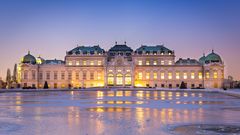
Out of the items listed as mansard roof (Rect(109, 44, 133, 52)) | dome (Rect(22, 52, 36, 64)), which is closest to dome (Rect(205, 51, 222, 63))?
mansard roof (Rect(109, 44, 133, 52))

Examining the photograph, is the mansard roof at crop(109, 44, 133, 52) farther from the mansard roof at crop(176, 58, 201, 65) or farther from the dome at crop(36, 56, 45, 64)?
the dome at crop(36, 56, 45, 64)

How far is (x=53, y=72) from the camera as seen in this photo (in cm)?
12625

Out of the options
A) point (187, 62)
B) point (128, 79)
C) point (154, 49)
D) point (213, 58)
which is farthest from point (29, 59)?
point (213, 58)

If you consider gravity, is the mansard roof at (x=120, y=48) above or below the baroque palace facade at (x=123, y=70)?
above

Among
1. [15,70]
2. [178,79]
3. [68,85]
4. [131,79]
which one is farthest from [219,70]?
[15,70]

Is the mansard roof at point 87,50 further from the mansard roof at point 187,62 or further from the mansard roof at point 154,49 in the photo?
the mansard roof at point 187,62

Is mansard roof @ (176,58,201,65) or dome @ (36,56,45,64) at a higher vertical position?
dome @ (36,56,45,64)

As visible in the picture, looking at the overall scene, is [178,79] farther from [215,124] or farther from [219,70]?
[215,124]

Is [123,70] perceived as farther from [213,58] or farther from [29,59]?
[29,59]

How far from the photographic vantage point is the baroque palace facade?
120625 millimetres

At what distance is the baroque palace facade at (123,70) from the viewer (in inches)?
4749

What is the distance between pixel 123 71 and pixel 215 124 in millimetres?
104026

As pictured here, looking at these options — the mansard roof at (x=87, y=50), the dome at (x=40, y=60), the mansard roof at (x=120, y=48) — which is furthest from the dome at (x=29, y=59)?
the mansard roof at (x=120, y=48)

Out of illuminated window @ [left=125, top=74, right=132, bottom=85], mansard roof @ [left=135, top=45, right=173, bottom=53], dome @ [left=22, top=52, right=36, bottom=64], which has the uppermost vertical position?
mansard roof @ [left=135, top=45, right=173, bottom=53]
